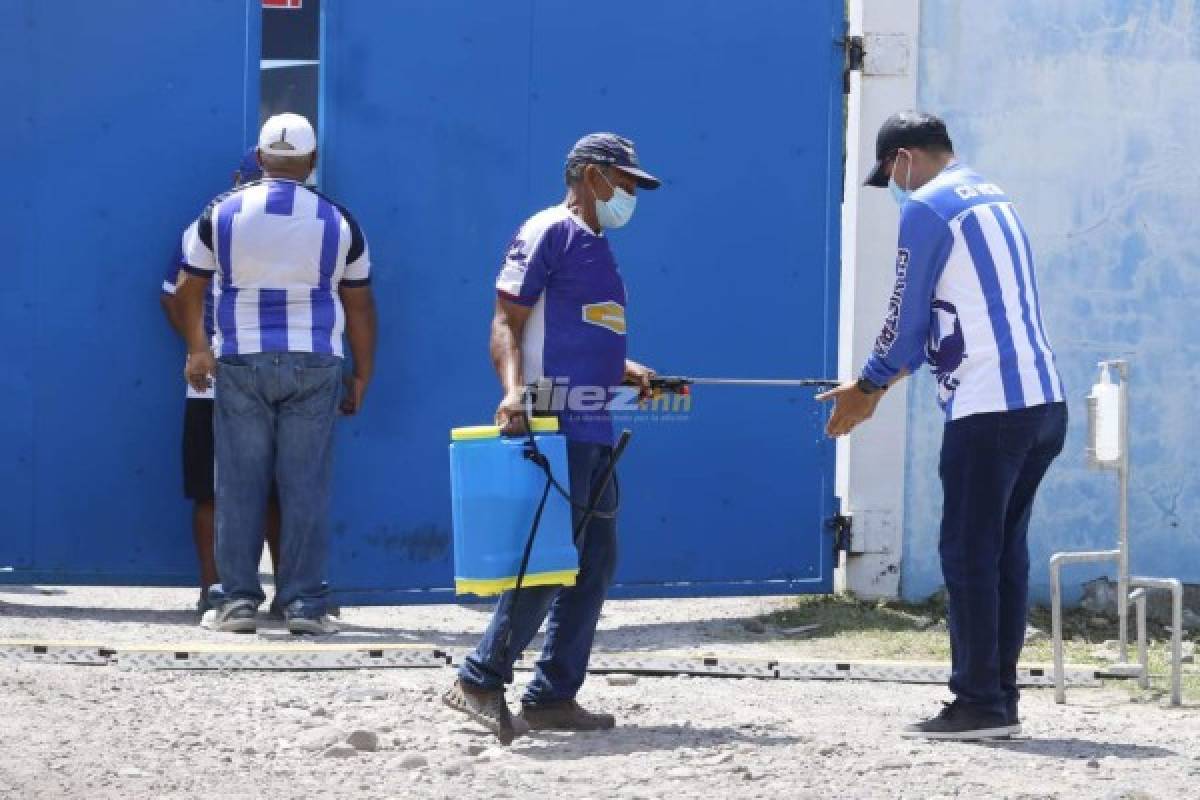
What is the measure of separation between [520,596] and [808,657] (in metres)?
2.21

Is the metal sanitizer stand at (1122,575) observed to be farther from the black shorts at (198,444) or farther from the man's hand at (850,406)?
the black shorts at (198,444)

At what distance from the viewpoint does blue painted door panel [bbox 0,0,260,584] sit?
27.5 feet

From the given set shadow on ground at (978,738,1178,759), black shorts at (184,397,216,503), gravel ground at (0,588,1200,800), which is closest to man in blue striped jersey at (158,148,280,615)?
black shorts at (184,397,216,503)

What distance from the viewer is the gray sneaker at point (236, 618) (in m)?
8.03

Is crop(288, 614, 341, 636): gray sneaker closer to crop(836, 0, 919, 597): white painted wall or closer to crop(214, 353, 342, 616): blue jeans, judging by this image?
crop(214, 353, 342, 616): blue jeans

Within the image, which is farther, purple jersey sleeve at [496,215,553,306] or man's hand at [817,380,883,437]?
man's hand at [817,380,883,437]

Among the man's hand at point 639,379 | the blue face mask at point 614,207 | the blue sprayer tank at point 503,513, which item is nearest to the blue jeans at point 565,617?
the blue sprayer tank at point 503,513

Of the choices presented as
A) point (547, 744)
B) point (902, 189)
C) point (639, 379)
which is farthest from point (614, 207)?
point (547, 744)

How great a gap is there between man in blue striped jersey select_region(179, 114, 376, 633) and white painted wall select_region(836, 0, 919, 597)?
208cm

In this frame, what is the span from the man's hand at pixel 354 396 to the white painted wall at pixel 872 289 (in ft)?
6.59

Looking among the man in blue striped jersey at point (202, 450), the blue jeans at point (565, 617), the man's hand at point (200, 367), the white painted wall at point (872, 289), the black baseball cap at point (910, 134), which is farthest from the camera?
the white painted wall at point (872, 289)

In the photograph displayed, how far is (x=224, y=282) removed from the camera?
8109 mm

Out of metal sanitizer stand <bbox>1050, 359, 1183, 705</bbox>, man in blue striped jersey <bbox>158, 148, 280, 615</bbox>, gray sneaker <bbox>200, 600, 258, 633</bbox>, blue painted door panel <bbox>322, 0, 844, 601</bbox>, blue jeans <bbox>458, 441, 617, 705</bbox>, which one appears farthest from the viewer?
blue painted door panel <bbox>322, 0, 844, 601</bbox>

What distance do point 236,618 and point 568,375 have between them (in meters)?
2.45
